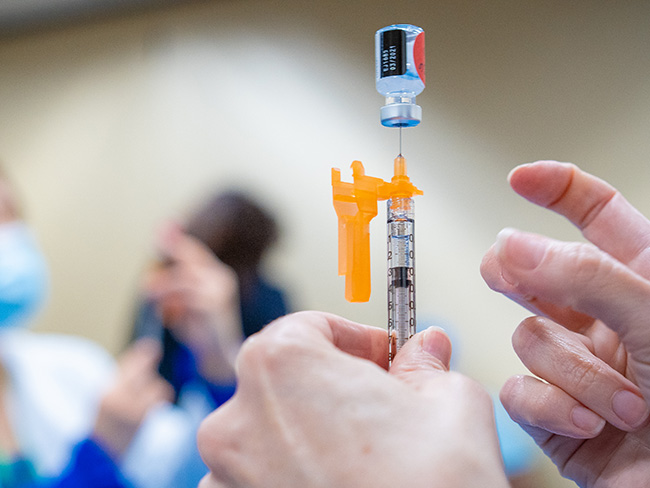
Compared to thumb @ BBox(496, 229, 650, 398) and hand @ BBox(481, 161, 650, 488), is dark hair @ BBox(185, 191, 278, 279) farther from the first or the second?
thumb @ BBox(496, 229, 650, 398)

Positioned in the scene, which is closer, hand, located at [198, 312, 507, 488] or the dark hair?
hand, located at [198, 312, 507, 488]

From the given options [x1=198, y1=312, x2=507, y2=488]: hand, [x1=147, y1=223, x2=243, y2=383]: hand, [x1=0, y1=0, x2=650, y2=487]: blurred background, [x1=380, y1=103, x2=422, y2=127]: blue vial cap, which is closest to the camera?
[x1=198, y1=312, x2=507, y2=488]: hand

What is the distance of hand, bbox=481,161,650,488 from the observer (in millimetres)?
497

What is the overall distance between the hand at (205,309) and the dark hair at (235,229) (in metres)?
0.04

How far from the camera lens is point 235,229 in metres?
1.92

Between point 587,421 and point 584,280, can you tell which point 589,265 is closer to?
→ point 584,280

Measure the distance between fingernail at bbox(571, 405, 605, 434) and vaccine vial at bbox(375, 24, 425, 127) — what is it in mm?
380

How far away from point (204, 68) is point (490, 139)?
1087 mm

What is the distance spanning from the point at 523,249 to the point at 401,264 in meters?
0.20

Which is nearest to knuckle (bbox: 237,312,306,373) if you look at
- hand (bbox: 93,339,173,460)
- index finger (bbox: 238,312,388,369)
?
index finger (bbox: 238,312,388,369)

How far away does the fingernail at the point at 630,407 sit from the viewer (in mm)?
565

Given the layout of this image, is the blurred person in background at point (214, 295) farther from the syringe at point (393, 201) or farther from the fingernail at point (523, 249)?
the fingernail at point (523, 249)

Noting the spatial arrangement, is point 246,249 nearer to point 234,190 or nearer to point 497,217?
point 234,190

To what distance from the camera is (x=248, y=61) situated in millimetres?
2002
